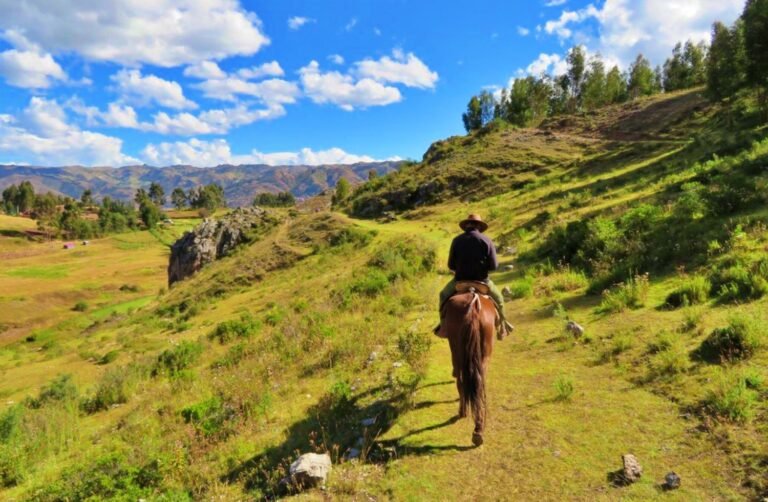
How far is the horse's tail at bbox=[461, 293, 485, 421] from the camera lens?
6.28 metres

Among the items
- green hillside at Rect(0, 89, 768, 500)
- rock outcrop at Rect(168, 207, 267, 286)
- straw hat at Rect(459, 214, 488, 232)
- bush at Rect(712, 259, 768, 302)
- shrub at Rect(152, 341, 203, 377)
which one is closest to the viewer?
green hillside at Rect(0, 89, 768, 500)

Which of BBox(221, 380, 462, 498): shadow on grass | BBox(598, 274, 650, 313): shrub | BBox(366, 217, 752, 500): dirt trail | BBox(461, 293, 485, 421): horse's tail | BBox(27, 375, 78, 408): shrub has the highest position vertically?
BBox(598, 274, 650, 313): shrub

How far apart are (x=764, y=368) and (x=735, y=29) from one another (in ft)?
183

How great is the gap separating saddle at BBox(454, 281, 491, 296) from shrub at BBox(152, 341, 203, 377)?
1217cm

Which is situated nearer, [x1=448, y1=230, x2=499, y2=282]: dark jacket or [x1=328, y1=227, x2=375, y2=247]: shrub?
[x1=448, y1=230, x2=499, y2=282]: dark jacket

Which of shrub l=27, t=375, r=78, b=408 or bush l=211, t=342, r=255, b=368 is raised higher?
bush l=211, t=342, r=255, b=368

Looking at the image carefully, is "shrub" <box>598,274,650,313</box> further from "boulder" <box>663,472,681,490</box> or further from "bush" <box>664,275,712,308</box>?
"boulder" <box>663,472,681,490</box>

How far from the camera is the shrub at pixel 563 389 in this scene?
22.4 ft

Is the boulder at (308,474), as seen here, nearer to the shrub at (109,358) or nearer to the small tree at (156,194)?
the shrub at (109,358)

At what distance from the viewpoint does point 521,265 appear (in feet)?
54.5

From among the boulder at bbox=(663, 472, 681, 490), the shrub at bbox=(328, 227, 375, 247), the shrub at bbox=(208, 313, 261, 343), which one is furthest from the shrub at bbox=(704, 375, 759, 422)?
the shrub at bbox=(328, 227, 375, 247)

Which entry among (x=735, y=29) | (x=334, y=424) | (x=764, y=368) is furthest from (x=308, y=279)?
(x=735, y=29)

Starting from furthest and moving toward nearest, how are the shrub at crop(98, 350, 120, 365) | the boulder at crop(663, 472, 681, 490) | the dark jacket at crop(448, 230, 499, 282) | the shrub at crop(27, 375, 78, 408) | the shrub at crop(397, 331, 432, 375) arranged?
the shrub at crop(98, 350, 120, 365) → the shrub at crop(27, 375, 78, 408) → the shrub at crop(397, 331, 432, 375) → the dark jacket at crop(448, 230, 499, 282) → the boulder at crop(663, 472, 681, 490)

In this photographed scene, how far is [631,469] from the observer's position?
4926 mm
